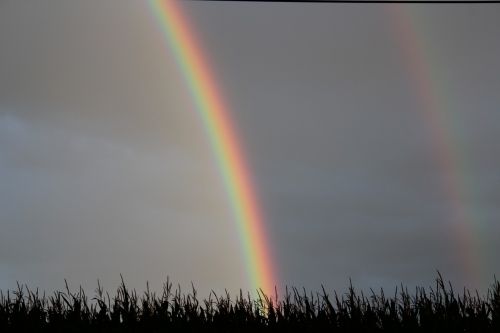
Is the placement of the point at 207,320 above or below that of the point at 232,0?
below

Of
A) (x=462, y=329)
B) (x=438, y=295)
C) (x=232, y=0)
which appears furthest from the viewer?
(x=232, y=0)

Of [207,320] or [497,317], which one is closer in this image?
[497,317]

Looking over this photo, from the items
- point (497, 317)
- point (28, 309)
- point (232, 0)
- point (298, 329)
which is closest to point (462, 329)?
point (497, 317)

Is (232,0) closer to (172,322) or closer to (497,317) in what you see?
(172,322)

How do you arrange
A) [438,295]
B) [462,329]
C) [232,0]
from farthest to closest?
[232,0]
[438,295]
[462,329]

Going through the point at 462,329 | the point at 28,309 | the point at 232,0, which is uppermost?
the point at 232,0

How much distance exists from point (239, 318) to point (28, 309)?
374cm

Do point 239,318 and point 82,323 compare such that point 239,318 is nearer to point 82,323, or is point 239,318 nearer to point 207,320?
point 207,320

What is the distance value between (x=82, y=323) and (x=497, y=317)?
22.4ft

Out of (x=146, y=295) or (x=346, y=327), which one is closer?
(x=346, y=327)

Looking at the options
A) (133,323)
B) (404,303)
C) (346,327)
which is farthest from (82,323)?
(404,303)

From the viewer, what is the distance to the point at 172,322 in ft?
42.5

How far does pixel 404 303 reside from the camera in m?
12.7

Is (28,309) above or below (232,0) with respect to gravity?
below
